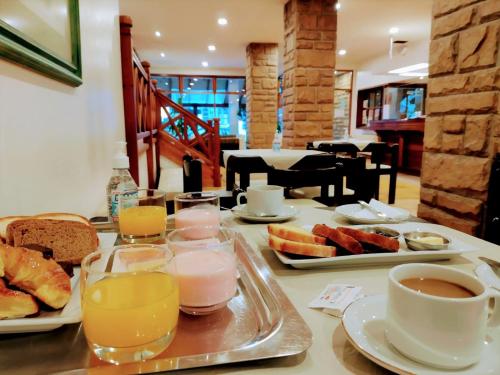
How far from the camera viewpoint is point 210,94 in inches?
461

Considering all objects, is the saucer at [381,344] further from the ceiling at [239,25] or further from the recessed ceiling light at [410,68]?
the recessed ceiling light at [410,68]

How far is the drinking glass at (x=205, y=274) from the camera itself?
20.0 inches

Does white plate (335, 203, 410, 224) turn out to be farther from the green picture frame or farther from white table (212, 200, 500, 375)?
the green picture frame

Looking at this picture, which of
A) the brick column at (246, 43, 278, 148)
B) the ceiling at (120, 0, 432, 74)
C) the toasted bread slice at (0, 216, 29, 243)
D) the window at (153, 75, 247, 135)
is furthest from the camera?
the window at (153, 75, 247, 135)

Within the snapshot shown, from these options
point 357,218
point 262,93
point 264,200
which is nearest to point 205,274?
point 264,200

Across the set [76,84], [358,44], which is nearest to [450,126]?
[76,84]

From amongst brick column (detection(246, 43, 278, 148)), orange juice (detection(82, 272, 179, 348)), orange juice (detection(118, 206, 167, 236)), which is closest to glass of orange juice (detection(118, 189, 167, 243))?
orange juice (detection(118, 206, 167, 236))

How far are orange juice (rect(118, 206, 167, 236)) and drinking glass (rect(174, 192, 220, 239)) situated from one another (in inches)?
1.8

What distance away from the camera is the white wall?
80 centimetres

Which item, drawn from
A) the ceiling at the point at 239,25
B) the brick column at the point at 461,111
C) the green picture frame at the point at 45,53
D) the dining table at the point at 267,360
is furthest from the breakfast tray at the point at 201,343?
the ceiling at the point at 239,25

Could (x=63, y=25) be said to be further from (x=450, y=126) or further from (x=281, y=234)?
(x=450, y=126)

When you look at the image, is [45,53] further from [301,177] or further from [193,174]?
[301,177]

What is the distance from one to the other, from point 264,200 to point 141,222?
364mm

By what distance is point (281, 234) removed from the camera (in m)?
0.77
